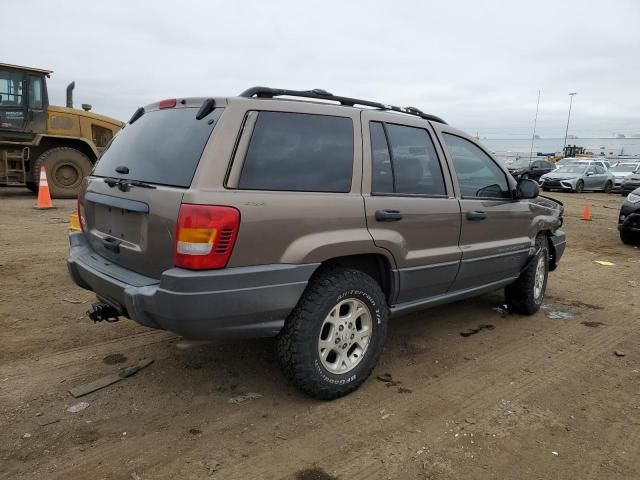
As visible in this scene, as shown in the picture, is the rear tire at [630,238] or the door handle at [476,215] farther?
the rear tire at [630,238]

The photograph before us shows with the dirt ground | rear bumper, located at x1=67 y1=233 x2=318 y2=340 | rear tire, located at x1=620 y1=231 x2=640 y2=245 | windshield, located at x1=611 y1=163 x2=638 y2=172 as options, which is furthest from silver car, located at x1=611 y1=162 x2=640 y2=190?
rear bumper, located at x1=67 y1=233 x2=318 y2=340

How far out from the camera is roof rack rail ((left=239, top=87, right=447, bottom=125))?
2.97m

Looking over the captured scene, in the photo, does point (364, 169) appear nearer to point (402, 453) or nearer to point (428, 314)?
point (402, 453)

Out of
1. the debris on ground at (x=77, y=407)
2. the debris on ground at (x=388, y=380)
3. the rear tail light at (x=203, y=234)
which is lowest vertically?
the debris on ground at (x=77, y=407)

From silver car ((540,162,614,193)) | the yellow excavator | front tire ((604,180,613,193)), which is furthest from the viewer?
front tire ((604,180,613,193))

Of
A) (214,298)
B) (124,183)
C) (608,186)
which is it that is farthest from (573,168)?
(214,298)

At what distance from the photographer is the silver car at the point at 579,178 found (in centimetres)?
2255

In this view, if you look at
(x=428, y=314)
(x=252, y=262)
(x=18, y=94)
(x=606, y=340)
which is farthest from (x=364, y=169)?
(x=18, y=94)

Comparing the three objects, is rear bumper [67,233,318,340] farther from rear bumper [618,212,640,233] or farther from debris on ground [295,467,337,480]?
rear bumper [618,212,640,233]

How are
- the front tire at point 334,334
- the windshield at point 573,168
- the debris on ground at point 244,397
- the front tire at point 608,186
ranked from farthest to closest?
the front tire at point 608,186 < the windshield at point 573,168 < the debris on ground at point 244,397 < the front tire at point 334,334

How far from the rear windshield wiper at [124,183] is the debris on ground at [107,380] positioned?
1295 millimetres

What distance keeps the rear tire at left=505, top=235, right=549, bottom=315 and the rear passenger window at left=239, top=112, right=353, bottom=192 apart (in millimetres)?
2598

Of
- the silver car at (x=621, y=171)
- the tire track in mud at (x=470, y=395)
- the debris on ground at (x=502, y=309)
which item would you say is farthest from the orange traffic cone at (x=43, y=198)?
the silver car at (x=621, y=171)

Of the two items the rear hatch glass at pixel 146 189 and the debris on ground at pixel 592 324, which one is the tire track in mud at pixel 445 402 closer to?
the debris on ground at pixel 592 324
